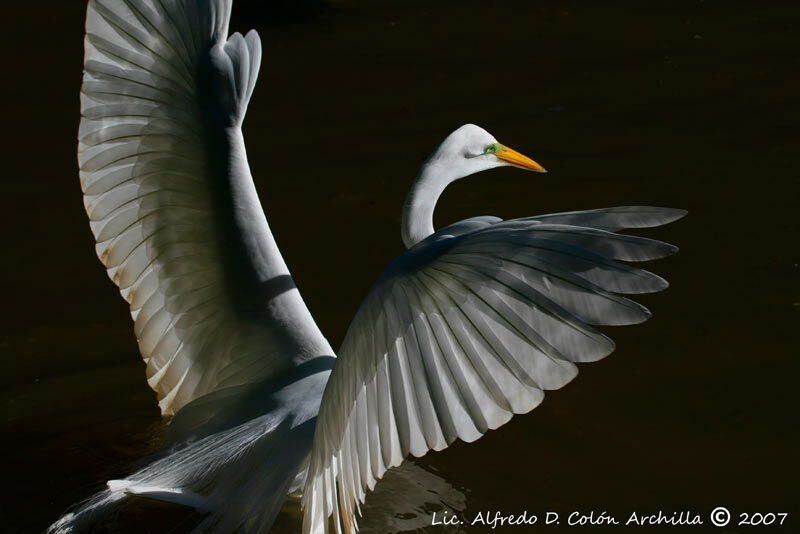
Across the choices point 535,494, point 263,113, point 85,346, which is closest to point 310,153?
point 263,113

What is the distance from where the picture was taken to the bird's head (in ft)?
9.69

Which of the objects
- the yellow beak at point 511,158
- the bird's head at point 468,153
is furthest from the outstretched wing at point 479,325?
the yellow beak at point 511,158

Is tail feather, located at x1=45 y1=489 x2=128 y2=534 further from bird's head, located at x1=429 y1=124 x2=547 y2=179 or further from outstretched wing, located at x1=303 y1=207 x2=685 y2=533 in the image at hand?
bird's head, located at x1=429 y1=124 x2=547 y2=179

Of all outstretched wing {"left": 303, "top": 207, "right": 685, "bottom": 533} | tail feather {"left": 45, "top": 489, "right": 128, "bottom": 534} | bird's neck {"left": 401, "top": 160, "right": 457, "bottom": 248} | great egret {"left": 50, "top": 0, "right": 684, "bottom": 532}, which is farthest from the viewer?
bird's neck {"left": 401, "top": 160, "right": 457, "bottom": 248}

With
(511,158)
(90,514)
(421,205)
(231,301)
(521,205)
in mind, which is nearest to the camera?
(90,514)

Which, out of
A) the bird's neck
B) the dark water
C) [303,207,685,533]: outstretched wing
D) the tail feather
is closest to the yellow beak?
the bird's neck

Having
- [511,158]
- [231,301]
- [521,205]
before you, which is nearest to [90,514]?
[231,301]

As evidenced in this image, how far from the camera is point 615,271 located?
1737 mm

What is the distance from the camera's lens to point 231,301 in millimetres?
2777

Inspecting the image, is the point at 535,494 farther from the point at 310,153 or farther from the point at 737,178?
the point at 310,153

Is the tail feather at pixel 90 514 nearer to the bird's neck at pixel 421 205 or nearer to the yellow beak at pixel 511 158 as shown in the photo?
the bird's neck at pixel 421 205

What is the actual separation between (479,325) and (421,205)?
1.05 m

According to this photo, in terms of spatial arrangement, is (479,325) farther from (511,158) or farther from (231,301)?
(511,158)

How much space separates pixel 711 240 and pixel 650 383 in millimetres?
1020
